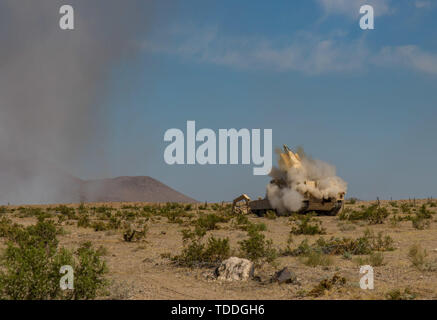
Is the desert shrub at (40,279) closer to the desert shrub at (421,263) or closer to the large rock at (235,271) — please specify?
the large rock at (235,271)

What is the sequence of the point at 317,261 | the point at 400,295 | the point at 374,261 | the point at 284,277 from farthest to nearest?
the point at 317,261
the point at 374,261
the point at 284,277
the point at 400,295

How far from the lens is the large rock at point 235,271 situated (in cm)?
1074

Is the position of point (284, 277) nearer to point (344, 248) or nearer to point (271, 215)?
point (344, 248)

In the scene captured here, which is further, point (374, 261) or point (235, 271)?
point (374, 261)

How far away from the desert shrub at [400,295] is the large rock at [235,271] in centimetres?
312

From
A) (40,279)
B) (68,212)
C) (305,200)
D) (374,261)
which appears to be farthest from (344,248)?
(68,212)

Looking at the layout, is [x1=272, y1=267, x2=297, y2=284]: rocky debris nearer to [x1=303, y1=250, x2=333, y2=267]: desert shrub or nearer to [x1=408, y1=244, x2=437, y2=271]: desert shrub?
[x1=303, y1=250, x2=333, y2=267]: desert shrub

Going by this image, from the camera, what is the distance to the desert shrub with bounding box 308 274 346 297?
9.03 m

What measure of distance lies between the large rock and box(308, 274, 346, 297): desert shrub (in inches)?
70.9

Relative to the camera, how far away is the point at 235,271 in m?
10.9

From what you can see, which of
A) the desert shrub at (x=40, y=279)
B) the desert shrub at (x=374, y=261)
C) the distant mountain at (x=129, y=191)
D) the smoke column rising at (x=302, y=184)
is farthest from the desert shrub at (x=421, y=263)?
the distant mountain at (x=129, y=191)

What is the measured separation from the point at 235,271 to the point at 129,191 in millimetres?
162821

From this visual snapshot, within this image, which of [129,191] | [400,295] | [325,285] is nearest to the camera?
[400,295]
